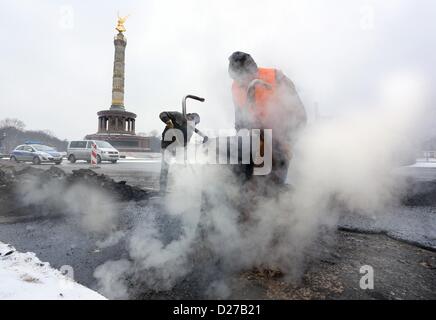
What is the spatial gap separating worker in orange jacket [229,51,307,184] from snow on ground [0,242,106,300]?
203 cm

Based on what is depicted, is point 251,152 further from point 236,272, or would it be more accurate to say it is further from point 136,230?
point 136,230

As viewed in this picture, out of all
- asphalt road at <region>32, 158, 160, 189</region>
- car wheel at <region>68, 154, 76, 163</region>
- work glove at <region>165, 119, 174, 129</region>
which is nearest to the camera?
work glove at <region>165, 119, 174, 129</region>

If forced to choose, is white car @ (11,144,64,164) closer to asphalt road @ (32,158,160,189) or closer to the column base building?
asphalt road @ (32,158,160,189)

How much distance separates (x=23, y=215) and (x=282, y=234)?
4192mm

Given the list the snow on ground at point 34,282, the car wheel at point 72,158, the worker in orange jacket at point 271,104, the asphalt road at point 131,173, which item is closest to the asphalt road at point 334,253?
the snow on ground at point 34,282

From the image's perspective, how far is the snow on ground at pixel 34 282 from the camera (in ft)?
6.10

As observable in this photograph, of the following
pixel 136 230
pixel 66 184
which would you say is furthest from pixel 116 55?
pixel 136 230

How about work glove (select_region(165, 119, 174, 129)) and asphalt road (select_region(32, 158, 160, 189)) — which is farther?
asphalt road (select_region(32, 158, 160, 189))

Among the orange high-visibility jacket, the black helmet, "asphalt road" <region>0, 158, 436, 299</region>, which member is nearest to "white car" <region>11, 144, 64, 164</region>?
"asphalt road" <region>0, 158, 436, 299</region>

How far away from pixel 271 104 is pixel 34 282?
2.58 metres

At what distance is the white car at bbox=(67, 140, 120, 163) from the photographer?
1606 cm

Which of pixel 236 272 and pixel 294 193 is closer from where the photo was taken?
pixel 236 272

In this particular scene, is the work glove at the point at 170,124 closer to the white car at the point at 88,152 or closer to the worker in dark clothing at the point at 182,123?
the worker in dark clothing at the point at 182,123

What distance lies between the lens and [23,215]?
4.42m
